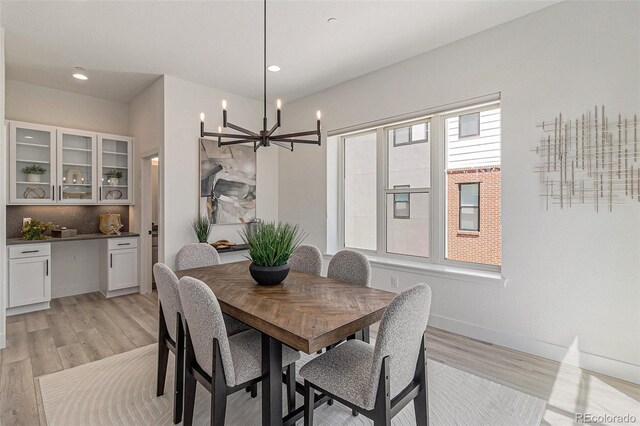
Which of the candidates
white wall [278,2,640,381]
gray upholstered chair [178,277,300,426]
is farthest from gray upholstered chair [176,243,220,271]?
white wall [278,2,640,381]

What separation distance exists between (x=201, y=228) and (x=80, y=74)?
241cm

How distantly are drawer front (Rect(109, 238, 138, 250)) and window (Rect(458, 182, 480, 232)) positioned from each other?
4.43m

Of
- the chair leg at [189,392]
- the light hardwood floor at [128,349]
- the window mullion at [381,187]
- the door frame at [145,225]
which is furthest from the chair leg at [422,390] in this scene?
the door frame at [145,225]

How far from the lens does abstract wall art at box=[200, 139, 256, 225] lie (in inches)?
174

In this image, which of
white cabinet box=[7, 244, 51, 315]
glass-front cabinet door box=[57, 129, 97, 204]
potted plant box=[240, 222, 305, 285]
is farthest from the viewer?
glass-front cabinet door box=[57, 129, 97, 204]

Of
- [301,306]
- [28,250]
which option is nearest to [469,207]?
[301,306]

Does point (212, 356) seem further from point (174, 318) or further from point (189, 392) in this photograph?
point (174, 318)

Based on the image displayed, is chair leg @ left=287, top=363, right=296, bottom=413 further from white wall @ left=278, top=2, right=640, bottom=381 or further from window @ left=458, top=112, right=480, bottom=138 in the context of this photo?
window @ left=458, top=112, right=480, bottom=138

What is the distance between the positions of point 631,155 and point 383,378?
248 cm

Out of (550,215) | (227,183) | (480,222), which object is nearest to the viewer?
(550,215)

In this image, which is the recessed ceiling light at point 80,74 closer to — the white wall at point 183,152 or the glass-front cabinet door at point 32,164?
the glass-front cabinet door at point 32,164

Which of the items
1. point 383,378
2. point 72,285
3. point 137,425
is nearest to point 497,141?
point 383,378

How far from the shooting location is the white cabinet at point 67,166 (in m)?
4.11

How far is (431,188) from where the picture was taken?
3576 millimetres
